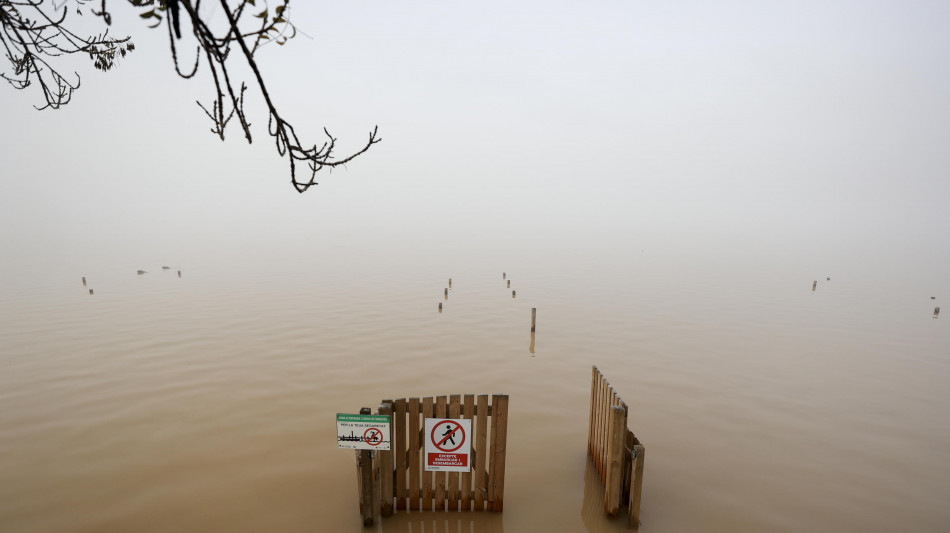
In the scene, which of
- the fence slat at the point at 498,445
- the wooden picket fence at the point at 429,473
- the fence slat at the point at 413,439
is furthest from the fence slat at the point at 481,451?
the fence slat at the point at 413,439

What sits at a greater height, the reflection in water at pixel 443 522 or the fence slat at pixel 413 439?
the fence slat at pixel 413 439

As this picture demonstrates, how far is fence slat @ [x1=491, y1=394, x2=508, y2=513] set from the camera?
206 inches

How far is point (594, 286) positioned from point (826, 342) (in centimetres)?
1248

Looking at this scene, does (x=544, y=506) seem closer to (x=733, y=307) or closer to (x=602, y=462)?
(x=602, y=462)

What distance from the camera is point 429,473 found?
571 cm

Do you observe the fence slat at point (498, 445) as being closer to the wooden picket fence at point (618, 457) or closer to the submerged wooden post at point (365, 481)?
the wooden picket fence at point (618, 457)

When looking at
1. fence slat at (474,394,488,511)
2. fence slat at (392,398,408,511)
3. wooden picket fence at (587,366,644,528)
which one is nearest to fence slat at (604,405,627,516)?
wooden picket fence at (587,366,644,528)

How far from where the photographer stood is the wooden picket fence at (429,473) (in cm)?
528

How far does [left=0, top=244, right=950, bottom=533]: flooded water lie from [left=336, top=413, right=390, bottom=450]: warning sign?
4.94 ft

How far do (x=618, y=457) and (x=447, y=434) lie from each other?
2155 millimetres

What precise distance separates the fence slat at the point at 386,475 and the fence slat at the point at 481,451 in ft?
3.44

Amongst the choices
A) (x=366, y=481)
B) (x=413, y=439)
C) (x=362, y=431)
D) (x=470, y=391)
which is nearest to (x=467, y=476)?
(x=413, y=439)

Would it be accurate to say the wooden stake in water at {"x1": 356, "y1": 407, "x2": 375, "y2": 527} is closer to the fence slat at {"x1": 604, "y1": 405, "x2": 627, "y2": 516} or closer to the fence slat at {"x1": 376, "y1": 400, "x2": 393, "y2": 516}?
the fence slat at {"x1": 376, "y1": 400, "x2": 393, "y2": 516}

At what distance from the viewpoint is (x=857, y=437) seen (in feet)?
28.1
